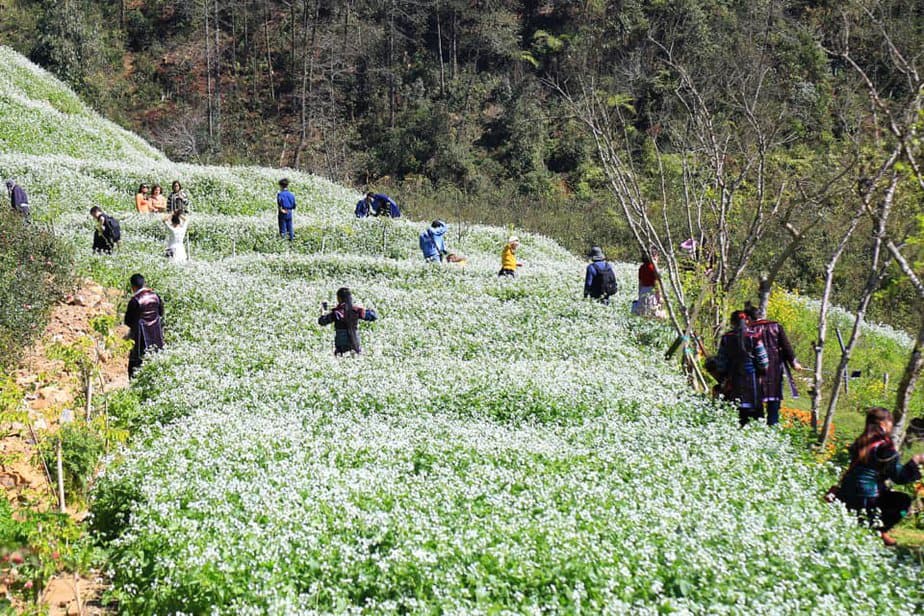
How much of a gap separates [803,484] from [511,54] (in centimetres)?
6115

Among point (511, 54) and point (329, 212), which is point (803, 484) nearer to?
point (329, 212)

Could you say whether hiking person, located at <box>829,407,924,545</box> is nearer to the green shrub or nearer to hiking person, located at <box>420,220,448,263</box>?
the green shrub

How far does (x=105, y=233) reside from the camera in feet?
76.8

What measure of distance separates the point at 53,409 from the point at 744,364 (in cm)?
961

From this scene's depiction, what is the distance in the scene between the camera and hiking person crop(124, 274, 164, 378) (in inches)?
592

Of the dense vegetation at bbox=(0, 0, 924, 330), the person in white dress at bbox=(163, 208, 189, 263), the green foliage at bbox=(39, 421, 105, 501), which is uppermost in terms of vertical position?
the dense vegetation at bbox=(0, 0, 924, 330)

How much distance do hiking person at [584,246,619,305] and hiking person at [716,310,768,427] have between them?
7998 mm

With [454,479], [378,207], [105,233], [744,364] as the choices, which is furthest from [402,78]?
[454,479]

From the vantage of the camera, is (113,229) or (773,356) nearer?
(773,356)

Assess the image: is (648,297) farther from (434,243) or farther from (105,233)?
(105,233)

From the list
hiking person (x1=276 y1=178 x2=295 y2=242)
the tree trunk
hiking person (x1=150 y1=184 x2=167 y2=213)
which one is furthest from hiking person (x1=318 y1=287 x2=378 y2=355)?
hiking person (x1=150 y1=184 x2=167 y2=213)

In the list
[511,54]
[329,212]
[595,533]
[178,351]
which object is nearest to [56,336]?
[178,351]

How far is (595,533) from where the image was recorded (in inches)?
307

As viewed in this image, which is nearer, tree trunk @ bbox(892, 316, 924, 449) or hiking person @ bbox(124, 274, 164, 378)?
tree trunk @ bbox(892, 316, 924, 449)
